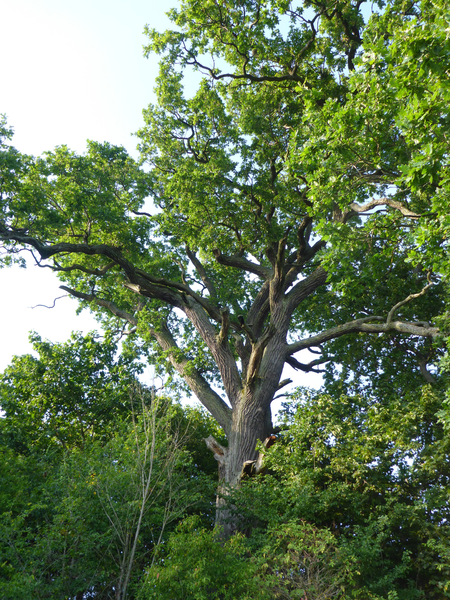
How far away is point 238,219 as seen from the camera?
1206 cm

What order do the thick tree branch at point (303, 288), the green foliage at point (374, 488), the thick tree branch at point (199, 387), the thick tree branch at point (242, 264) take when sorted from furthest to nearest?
the thick tree branch at point (242, 264)
the thick tree branch at point (303, 288)
the thick tree branch at point (199, 387)
the green foliage at point (374, 488)

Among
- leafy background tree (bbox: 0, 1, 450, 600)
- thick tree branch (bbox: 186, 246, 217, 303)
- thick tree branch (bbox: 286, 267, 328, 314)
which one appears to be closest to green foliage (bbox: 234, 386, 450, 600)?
leafy background tree (bbox: 0, 1, 450, 600)

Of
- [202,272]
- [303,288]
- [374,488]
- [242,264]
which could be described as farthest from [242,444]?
[202,272]

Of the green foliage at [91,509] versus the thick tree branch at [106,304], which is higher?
the thick tree branch at [106,304]

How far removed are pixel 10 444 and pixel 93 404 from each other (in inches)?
117

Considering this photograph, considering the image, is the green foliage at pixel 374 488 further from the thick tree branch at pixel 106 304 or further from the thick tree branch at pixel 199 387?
the thick tree branch at pixel 106 304

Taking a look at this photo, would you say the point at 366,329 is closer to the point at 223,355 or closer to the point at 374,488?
the point at 223,355

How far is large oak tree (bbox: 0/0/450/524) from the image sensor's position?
978cm

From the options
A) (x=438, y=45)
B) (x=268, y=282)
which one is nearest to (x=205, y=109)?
(x=268, y=282)

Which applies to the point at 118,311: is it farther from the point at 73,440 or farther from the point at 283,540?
the point at 283,540

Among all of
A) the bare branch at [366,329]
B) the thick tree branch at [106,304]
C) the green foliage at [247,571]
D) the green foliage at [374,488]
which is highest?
the thick tree branch at [106,304]

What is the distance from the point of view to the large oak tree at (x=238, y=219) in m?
9.78

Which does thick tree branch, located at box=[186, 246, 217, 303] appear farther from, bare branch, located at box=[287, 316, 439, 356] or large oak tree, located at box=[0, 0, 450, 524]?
bare branch, located at box=[287, 316, 439, 356]

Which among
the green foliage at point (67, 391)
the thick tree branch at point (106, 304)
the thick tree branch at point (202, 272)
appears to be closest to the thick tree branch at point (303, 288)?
the thick tree branch at point (202, 272)
